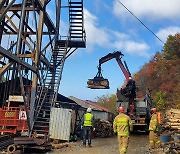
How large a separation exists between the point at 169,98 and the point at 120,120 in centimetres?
4057

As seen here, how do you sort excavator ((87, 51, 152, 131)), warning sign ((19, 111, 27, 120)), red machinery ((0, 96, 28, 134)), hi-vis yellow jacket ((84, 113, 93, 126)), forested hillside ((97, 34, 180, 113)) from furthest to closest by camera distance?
forested hillside ((97, 34, 180, 113)) < excavator ((87, 51, 152, 131)) < warning sign ((19, 111, 27, 120)) < red machinery ((0, 96, 28, 134)) < hi-vis yellow jacket ((84, 113, 93, 126))

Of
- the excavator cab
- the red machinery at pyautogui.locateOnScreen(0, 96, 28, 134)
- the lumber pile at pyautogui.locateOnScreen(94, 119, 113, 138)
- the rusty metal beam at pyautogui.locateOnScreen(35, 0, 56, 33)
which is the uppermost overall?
the rusty metal beam at pyautogui.locateOnScreen(35, 0, 56, 33)

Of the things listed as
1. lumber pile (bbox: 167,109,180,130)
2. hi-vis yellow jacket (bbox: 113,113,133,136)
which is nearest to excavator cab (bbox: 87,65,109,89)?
lumber pile (bbox: 167,109,180,130)

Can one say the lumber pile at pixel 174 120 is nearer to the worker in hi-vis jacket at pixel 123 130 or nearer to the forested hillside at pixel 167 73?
the worker in hi-vis jacket at pixel 123 130

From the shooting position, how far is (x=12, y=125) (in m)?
13.4

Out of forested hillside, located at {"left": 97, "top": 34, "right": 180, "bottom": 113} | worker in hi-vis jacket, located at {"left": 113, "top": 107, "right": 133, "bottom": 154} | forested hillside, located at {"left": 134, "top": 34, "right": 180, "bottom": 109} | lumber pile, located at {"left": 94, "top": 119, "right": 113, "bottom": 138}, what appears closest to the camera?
worker in hi-vis jacket, located at {"left": 113, "top": 107, "right": 133, "bottom": 154}

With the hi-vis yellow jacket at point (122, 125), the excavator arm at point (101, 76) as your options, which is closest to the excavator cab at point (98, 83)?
the excavator arm at point (101, 76)

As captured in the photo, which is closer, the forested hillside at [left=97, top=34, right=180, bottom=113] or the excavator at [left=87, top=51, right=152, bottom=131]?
the excavator at [left=87, top=51, right=152, bottom=131]

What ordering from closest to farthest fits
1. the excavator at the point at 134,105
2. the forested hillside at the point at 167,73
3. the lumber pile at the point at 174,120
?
the lumber pile at the point at 174,120, the excavator at the point at 134,105, the forested hillside at the point at 167,73

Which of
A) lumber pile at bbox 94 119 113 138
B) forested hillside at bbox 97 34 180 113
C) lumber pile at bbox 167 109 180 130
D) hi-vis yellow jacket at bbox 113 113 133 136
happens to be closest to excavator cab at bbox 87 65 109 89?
lumber pile at bbox 94 119 113 138

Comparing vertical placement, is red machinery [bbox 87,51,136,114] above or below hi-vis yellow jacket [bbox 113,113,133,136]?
above

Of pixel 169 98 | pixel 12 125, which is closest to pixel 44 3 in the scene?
pixel 12 125

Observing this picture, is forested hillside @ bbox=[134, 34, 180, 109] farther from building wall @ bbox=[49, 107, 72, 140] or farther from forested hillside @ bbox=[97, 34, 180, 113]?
building wall @ bbox=[49, 107, 72, 140]

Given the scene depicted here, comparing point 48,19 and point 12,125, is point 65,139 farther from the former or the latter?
point 48,19
